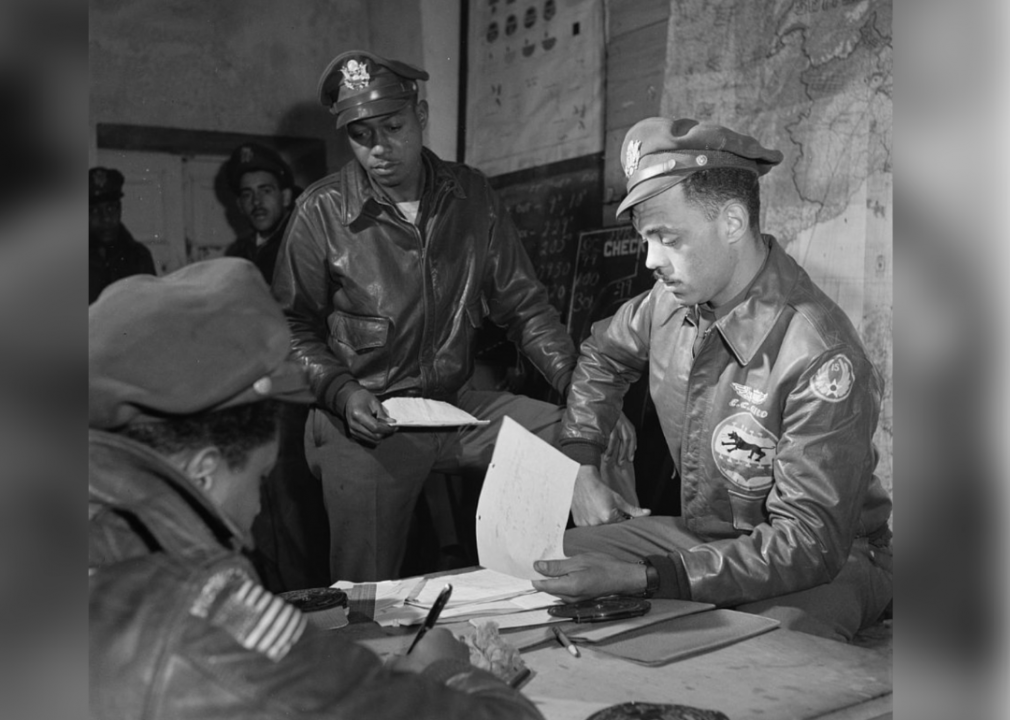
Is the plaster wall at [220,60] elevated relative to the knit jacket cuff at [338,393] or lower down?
elevated

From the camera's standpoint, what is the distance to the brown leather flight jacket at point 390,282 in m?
1.89

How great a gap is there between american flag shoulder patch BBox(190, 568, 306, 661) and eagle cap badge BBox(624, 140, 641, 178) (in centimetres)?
122

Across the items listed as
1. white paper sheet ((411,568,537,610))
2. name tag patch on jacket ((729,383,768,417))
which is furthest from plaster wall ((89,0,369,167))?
name tag patch on jacket ((729,383,768,417))

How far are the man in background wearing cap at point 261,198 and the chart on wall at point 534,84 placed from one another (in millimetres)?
390

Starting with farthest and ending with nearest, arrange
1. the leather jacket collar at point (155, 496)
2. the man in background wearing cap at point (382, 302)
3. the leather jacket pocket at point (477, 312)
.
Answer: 1. the leather jacket pocket at point (477, 312)
2. the man in background wearing cap at point (382, 302)
3. the leather jacket collar at point (155, 496)

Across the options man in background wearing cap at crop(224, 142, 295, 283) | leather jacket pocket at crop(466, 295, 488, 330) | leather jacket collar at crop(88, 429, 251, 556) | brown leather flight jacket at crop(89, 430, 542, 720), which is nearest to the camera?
brown leather flight jacket at crop(89, 430, 542, 720)

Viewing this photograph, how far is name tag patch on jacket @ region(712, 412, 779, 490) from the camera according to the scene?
2.02m

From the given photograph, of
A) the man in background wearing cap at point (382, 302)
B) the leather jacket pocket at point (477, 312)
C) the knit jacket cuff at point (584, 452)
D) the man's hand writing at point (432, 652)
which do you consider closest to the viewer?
the man's hand writing at point (432, 652)

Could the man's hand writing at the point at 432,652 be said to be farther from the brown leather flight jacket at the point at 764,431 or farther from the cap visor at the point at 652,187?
the cap visor at the point at 652,187

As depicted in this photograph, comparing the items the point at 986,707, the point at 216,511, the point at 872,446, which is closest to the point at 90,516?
the point at 216,511

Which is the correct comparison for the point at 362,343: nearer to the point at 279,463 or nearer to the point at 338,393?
the point at 338,393

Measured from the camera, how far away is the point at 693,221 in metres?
2.05

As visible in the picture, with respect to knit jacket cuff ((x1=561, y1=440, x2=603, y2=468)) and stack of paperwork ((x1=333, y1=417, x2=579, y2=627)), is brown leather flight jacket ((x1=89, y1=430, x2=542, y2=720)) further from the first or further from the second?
knit jacket cuff ((x1=561, y1=440, x2=603, y2=468))

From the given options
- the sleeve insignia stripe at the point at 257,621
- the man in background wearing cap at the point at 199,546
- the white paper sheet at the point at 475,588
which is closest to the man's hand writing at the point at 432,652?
the man in background wearing cap at the point at 199,546
